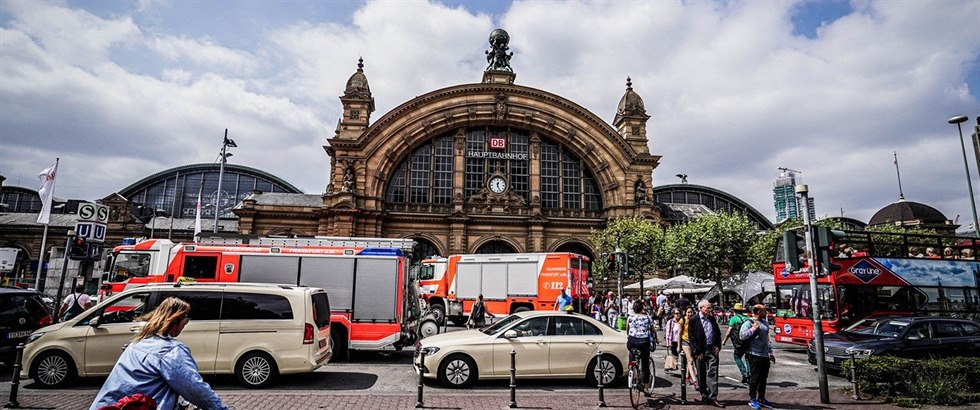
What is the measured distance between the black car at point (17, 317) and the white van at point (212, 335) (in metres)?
2.64

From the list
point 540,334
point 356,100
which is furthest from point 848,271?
point 356,100

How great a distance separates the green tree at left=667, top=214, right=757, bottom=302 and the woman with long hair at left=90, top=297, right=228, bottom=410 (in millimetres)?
30763

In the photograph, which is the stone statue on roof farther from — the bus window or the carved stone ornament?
the bus window

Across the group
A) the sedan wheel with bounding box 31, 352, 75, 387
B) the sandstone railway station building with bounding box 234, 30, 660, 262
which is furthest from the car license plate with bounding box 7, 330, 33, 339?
the sandstone railway station building with bounding box 234, 30, 660, 262

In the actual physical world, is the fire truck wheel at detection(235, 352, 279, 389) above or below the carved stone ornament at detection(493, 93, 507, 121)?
below

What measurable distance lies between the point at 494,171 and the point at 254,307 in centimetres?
3133

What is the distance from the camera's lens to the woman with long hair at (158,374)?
361 centimetres

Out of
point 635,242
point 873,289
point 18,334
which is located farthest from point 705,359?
point 635,242

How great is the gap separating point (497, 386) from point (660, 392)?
3.51 m

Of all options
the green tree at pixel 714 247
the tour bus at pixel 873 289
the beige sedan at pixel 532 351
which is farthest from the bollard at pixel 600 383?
the green tree at pixel 714 247

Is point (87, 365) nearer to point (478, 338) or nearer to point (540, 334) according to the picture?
point (478, 338)

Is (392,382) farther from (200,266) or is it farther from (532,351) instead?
(200,266)

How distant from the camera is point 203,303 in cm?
1015

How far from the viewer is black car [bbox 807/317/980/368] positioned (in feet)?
41.5
